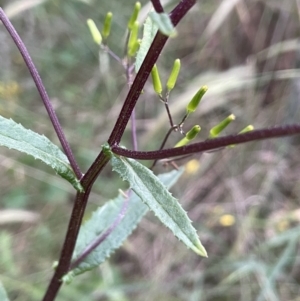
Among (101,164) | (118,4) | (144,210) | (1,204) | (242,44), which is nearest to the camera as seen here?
(101,164)

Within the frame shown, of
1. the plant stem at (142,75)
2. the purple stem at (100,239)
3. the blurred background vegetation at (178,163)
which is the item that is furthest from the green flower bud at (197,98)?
the blurred background vegetation at (178,163)

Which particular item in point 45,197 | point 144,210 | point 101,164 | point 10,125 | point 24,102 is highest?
point 10,125

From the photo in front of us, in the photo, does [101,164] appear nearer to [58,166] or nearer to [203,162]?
[58,166]

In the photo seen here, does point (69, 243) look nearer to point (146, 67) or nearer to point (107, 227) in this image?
point (107, 227)

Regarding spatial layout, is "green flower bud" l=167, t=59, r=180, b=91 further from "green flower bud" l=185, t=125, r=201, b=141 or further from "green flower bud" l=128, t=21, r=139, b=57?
"green flower bud" l=128, t=21, r=139, b=57

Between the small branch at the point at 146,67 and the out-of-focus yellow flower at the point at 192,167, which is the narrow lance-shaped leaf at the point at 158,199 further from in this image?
the out-of-focus yellow flower at the point at 192,167

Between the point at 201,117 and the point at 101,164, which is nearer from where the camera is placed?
the point at 101,164

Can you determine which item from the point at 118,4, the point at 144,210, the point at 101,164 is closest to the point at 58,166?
the point at 101,164
